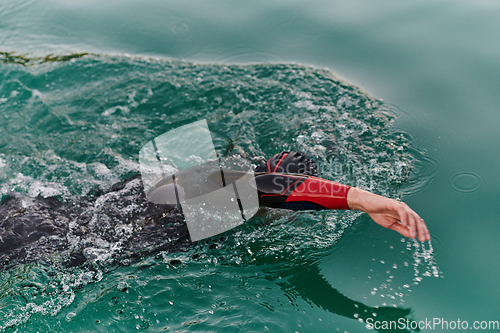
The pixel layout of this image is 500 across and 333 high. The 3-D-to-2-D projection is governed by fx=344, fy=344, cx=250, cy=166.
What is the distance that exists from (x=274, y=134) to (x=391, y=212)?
1529mm

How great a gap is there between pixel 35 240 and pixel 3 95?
2392mm

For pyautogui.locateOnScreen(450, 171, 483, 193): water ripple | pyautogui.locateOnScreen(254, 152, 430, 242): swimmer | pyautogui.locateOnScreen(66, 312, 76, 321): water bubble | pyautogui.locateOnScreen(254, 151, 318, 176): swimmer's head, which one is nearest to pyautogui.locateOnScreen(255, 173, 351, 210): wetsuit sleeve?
pyautogui.locateOnScreen(254, 152, 430, 242): swimmer

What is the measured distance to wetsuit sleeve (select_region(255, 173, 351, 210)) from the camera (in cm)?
185

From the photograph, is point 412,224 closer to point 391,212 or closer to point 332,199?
point 391,212

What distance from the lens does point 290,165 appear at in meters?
2.30

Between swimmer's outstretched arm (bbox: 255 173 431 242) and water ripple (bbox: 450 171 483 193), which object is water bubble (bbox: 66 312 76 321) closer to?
swimmer's outstretched arm (bbox: 255 173 431 242)

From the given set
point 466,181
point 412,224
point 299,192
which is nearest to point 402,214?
point 412,224

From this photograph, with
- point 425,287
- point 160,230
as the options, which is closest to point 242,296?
point 160,230

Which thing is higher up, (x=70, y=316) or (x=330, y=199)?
(x=330, y=199)

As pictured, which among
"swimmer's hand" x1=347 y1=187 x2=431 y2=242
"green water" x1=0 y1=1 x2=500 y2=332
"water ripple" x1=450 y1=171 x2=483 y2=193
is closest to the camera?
"swimmer's hand" x1=347 y1=187 x2=431 y2=242

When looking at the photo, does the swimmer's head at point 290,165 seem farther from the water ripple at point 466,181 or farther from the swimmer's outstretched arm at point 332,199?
the water ripple at point 466,181

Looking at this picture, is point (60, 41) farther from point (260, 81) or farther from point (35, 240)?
point (35, 240)

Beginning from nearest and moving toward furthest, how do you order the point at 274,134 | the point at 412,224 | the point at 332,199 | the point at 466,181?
1. the point at 412,224
2. the point at 332,199
3. the point at 466,181
4. the point at 274,134

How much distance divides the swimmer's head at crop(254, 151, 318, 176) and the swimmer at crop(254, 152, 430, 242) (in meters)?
0.25
